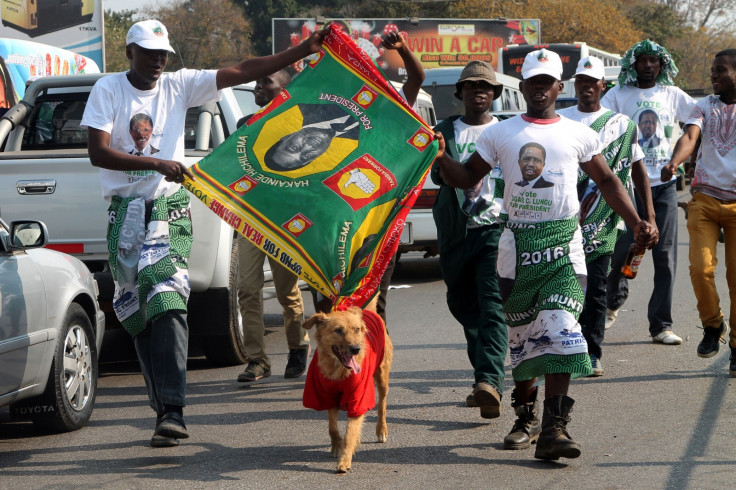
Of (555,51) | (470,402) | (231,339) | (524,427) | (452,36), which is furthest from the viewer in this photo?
(452,36)

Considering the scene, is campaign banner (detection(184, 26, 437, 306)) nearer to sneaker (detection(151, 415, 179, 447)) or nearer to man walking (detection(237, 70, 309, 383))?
sneaker (detection(151, 415, 179, 447))

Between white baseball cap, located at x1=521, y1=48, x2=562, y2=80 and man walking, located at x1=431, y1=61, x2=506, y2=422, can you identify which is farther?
man walking, located at x1=431, y1=61, x2=506, y2=422

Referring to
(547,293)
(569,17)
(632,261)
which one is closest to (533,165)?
(547,293)

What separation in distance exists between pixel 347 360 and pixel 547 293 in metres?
1.13

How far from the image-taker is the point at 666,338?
9.22 meters

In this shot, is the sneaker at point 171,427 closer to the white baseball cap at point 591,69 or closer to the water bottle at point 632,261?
the water bottle at point 632,261

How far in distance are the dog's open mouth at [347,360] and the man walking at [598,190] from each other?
274 centimetres

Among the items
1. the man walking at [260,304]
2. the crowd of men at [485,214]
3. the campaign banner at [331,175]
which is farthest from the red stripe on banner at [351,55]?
the man walking at [260,304]

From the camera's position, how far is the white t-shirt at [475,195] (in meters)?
6.88

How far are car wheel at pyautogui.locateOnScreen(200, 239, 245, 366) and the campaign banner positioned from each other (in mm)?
1902

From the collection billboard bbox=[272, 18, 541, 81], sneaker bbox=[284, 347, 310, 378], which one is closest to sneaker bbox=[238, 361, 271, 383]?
sneaker bbox=[284, 347, 310, 378]

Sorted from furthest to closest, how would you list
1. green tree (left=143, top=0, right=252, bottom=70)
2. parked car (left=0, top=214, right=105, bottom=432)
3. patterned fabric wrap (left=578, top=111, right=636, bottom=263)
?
green tree (left=143, top=0, right=252, bottom=70) → patterned fabric wrap (left=578, top=111, right=636, bottom=263) → parked car (left=0, top=214, right=105, bottom=432)

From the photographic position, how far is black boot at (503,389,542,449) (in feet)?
19.8

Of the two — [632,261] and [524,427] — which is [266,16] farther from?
[524,427]
